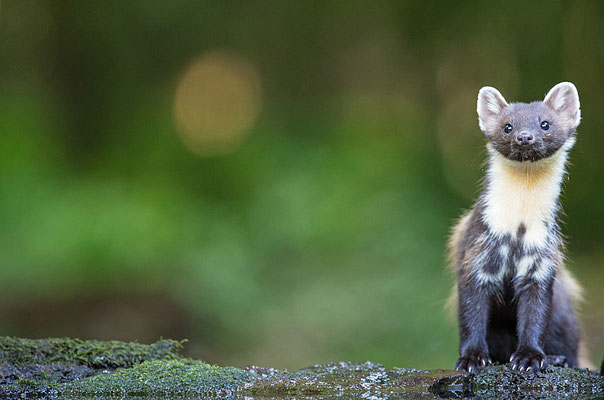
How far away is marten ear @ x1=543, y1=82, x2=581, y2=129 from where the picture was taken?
269 inches

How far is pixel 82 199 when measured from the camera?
49.9ft

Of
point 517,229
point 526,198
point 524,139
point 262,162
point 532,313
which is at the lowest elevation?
point 532,313

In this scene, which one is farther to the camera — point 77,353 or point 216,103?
point 216,103

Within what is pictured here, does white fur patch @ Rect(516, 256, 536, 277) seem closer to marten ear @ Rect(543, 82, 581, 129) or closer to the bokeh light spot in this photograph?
marten ear @ Rect(543, 82, 581, 129)

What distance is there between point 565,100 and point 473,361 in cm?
238

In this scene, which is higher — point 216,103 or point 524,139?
point 216,103

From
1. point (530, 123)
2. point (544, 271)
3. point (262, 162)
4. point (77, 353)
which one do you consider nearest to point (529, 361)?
point (544, 271)

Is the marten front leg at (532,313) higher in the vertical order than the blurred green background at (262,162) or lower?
lower

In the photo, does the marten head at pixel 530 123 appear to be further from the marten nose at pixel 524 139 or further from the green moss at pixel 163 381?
the green moss at pixel 163 381

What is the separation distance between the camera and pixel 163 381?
5609 millimetres

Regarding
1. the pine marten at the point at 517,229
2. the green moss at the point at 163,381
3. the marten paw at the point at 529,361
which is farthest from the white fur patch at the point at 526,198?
the green moss at the point at 163,381

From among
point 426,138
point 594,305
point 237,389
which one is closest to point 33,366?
point 237,389

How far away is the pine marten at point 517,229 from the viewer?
252 inches

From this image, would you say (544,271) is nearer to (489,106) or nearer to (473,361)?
(473,361)
